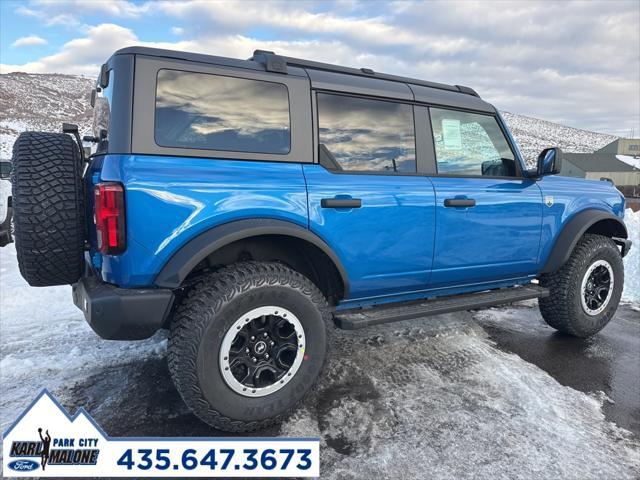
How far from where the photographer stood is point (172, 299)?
2.27m

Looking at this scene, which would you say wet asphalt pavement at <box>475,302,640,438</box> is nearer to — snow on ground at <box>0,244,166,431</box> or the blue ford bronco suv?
the blue ford bronco suv

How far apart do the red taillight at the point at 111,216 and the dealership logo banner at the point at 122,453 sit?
2.50ft

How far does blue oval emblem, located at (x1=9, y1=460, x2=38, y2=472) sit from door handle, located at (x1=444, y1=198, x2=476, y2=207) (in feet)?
9.31

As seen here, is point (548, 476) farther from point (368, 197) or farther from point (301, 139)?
point (301, 139)

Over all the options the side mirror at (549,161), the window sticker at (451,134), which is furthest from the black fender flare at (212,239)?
the side mirror at (549,161)

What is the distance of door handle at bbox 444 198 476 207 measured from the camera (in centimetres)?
313

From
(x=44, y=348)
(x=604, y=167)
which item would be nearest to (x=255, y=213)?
(x=44, y=348)

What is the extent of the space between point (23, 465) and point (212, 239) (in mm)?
1353

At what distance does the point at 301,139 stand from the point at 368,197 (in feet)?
1.88

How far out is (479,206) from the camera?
3.28 metres

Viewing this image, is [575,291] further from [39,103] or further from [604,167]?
[604,167]

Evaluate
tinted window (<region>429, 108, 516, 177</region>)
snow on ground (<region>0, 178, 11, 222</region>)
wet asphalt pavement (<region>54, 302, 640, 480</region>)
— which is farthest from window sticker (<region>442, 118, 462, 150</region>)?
snow on ground (<region>0, 178, 11, 222</region>)

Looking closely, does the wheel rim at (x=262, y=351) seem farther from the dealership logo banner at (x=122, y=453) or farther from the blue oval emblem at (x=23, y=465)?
the blue oval emblem at (x=23, y=465)

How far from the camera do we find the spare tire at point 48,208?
2.24m
